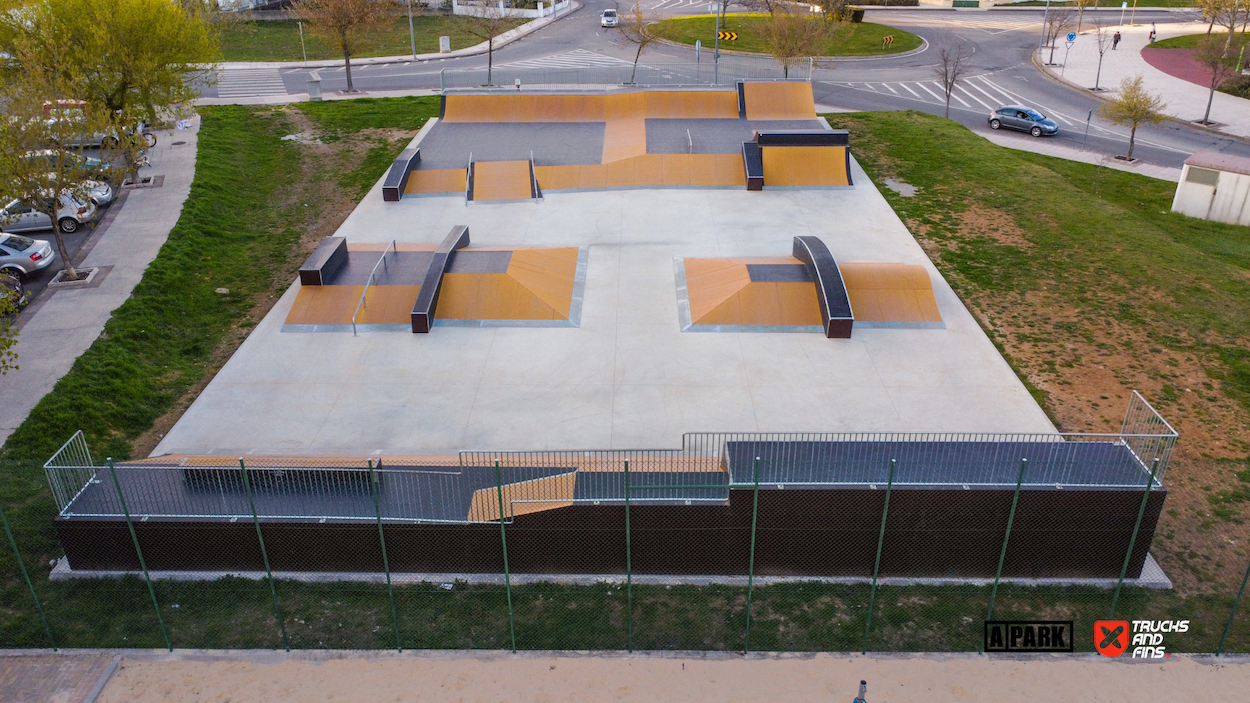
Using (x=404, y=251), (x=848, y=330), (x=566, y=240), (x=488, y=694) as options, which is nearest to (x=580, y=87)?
(x=566, y=240)

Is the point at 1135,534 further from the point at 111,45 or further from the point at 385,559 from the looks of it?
the point at 111,45

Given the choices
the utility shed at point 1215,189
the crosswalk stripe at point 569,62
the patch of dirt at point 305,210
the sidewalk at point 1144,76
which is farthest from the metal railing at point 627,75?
the sidewalk at point 1144,76

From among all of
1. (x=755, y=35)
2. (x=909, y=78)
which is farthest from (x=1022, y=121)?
(x=755, y=35)

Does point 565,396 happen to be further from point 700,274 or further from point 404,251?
point 404,251

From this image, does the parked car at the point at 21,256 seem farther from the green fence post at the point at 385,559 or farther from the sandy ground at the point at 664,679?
the green fence post at the point at 385,559

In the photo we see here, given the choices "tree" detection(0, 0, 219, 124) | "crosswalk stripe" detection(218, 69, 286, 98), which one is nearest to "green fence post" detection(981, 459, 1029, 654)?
"tree" detection(0, 0, 219, 124)

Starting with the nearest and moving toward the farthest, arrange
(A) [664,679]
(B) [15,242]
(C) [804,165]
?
(A) [664,679], (B) [15,242], (C) [804,165]

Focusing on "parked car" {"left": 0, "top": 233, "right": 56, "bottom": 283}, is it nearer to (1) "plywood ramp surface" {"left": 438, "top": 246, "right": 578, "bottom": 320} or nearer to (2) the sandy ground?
(1) "plywood ramp surface" {"left": 438, "top": 246, "right": 578, "bottom": 320}
